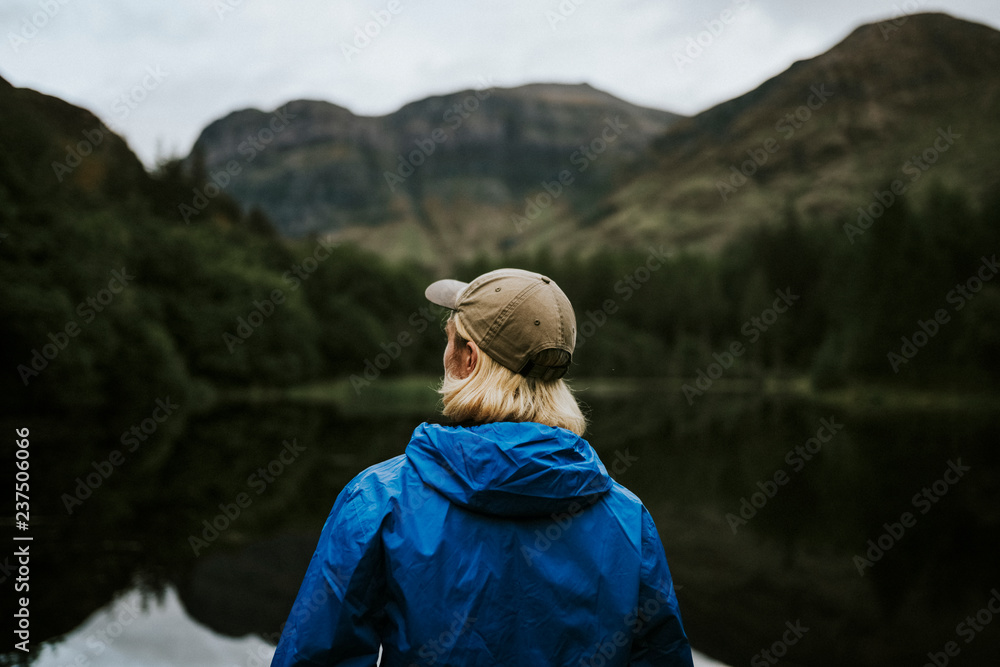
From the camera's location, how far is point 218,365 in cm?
4912

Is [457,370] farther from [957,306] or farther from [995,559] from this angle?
[957,306]

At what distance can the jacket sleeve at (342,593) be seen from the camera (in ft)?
6.61

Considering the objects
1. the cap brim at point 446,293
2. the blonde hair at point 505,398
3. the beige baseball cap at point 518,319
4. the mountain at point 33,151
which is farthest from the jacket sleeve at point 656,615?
the mountain at point 33,151

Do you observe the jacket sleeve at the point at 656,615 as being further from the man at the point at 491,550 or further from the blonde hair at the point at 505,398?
the blonde hair at the point at 505,398

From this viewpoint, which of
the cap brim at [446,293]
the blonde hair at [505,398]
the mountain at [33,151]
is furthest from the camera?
→ the mountain at [33,151]

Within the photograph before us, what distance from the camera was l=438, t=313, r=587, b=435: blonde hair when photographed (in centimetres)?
222

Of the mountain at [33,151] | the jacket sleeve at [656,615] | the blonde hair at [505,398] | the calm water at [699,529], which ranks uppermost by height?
the mountain at [33,151]

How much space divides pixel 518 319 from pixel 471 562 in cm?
73

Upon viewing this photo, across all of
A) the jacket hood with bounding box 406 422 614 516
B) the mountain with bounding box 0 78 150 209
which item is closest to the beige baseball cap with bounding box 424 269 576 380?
the jacket hood with bounding box 406 422 614 516

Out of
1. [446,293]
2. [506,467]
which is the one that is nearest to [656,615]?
[506,467]

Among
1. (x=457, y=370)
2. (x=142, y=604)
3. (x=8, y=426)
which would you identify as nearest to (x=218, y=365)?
(x=8, y=426)

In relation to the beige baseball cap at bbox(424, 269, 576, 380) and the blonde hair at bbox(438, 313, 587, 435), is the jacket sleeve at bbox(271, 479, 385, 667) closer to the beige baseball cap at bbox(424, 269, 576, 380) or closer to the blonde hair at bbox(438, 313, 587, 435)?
the blonde hair at bbox(438, 313, 587, 435)

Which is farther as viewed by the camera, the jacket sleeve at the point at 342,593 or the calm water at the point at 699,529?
the calm water at the point at 699,529

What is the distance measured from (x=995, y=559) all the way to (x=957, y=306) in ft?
162
